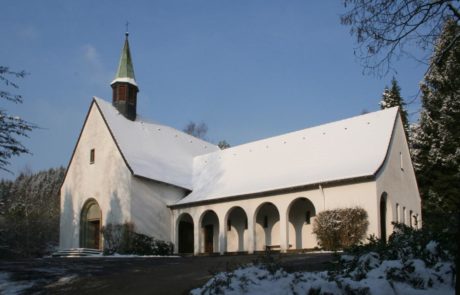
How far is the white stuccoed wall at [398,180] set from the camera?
2450cm

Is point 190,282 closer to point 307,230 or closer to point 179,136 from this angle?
point 307,230

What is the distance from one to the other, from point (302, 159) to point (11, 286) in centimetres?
1721

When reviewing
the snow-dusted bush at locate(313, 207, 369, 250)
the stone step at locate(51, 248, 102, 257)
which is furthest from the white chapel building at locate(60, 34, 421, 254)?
the stone step at locate(51, 248, 102, 257)

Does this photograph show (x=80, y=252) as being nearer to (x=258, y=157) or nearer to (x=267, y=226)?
(x=267, y=226)

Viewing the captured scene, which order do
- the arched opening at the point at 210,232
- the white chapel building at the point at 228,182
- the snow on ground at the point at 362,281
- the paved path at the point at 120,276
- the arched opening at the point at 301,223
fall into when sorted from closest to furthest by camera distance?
the snow on ground at the point at 362,281, the paved path at the point at 120,276, the white chapel building at the point at 228,182, the arched opening at the point at 301,223, the arched opening at the point at 210,232

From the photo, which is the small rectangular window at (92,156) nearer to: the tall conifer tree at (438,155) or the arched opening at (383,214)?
the arched opening at (383,214)

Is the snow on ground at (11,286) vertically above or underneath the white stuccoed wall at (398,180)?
underneath

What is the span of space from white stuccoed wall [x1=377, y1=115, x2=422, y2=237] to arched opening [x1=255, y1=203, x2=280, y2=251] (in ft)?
19.7

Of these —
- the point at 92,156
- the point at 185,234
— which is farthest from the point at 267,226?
the point at 92,156

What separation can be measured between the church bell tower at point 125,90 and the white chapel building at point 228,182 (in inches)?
2.6

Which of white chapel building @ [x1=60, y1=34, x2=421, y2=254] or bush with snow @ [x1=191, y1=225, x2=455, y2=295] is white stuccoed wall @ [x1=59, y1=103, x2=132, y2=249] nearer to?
white chapel building @ [x1=60, y1=34, x2=421, y2=254]

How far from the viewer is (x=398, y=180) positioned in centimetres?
2612

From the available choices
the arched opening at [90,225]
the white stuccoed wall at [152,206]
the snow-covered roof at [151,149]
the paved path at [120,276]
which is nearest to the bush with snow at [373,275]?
the paved path at [120,276]

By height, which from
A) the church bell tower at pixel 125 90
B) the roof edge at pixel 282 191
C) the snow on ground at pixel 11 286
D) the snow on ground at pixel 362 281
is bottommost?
the snow on ground at pixel 11 286
